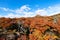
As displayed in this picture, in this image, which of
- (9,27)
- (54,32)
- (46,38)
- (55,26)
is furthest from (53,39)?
(9,27)

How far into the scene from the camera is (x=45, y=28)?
45.9 m

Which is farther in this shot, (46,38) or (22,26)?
(22,26)

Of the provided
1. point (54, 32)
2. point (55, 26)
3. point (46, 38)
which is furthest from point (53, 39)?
point (55, 26)

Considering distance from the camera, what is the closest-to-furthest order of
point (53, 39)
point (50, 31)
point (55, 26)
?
point (53, 39)
point (50, 31)
point (55, 26)

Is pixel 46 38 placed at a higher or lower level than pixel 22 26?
lower

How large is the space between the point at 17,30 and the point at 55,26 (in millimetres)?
10958

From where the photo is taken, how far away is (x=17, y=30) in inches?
1797

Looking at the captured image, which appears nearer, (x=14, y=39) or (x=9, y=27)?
(x=14, y=39)

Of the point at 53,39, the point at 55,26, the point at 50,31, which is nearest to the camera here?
the point at 53,39

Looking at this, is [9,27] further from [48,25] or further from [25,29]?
[48,25]

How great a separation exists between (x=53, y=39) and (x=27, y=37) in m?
6.59

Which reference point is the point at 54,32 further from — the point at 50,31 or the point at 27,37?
the point at 27,37

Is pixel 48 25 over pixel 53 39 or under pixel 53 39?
over

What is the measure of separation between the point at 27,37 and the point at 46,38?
16.3 ft
